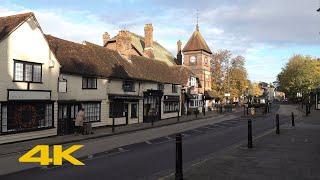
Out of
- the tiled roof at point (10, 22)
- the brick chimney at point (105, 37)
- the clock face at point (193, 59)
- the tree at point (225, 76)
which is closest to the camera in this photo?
the tiled roof at point (10, 22)

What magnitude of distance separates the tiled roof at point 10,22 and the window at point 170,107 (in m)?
25.1

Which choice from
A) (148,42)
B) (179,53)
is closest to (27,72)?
(148,42)

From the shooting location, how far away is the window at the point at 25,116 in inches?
892

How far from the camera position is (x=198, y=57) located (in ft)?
232

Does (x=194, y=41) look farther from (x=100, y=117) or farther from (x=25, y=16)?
(x=25, y=16)

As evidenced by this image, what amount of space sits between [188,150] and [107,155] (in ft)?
12.8

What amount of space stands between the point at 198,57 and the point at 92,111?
134ft

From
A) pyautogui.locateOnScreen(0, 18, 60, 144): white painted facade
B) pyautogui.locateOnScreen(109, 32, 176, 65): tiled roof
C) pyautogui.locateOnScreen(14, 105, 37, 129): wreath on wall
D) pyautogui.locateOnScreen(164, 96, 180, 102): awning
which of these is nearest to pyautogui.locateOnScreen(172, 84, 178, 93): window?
pyautogui.locateOnScreen(164, 96, 180, 102): awning

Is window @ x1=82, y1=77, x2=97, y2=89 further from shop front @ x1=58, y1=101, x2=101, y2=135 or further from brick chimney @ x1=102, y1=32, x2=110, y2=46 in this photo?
brick chimney @ x1=102, y1=32, x2=110, y2=46

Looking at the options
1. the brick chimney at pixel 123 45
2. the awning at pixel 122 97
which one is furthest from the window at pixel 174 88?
the awning at pixel 122 97

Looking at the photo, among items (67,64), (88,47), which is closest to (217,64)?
(88,47)

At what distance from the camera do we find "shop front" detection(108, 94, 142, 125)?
35.2 meters

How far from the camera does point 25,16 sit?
81.4 feet

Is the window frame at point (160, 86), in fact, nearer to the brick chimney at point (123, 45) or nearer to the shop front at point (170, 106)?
the shop front at point (170, 106)
